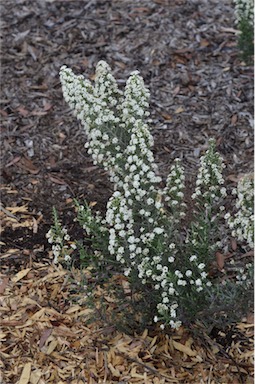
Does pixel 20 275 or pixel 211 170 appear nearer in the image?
pixel 211 170

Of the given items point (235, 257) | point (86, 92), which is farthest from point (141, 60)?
point (86, 92)

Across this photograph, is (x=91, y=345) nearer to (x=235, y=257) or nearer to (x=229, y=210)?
(x=235, y=257)

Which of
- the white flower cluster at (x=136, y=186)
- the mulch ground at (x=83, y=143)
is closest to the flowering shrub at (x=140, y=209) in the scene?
the white flower cluster at (x=136, y=186)

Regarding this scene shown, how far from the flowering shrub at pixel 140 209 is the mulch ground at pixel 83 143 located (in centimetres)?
33

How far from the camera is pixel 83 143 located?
5102 mm

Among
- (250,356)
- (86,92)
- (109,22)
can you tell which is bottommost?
(250,356)

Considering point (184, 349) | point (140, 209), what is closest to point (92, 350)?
point (184, 349)

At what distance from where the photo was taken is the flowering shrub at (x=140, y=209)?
10.3ft

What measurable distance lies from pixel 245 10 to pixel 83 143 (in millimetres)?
1651

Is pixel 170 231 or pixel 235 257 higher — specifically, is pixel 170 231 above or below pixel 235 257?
above

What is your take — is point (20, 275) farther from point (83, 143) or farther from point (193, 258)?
point (83, 143)

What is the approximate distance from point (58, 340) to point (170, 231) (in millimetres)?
909

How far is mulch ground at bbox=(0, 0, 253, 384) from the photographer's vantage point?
3545mm

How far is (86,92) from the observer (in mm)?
3127
